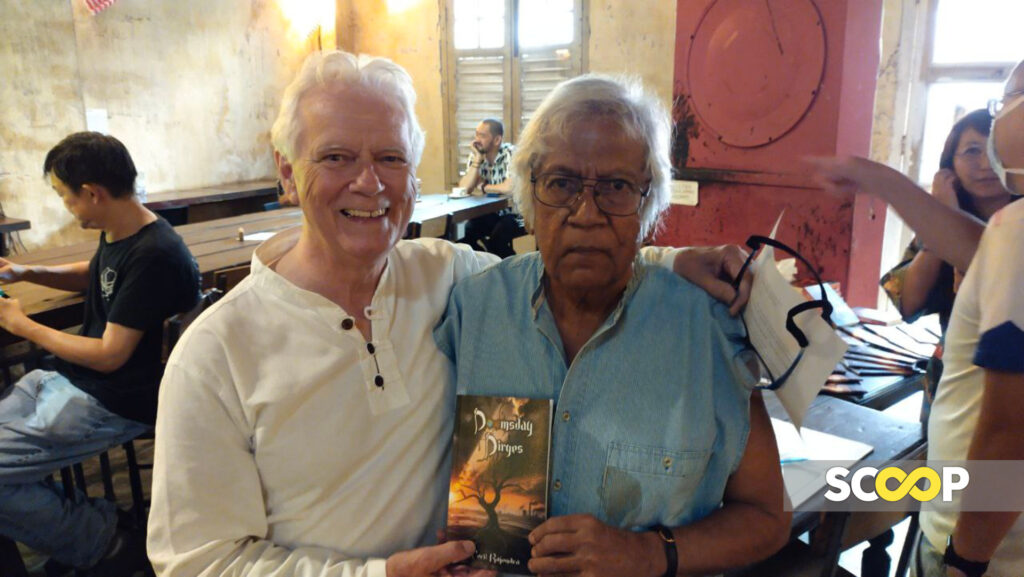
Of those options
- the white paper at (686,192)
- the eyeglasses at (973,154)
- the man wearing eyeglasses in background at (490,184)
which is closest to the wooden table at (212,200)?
the man wearing eyeglasses in background at (490,184)

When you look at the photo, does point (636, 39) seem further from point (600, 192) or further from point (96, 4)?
point (600, 192)

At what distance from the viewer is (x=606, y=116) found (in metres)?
1.15

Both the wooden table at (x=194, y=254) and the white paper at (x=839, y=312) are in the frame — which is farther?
the wooden table at (x=194, y=254)

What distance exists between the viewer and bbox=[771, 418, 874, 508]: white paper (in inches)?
54.8

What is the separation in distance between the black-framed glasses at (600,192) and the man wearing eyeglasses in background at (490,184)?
482cm

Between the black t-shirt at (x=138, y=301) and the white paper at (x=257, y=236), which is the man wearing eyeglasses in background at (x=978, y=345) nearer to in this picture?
the black t-shirt at (x=138, y=301)

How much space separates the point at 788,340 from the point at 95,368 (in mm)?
2271

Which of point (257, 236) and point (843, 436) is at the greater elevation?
point (257, 236)

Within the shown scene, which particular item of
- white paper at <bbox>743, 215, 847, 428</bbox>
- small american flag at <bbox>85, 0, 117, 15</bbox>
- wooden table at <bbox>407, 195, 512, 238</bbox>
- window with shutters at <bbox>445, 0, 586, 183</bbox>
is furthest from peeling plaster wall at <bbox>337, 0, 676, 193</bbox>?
white paper at <bbox>743, 215, 847, 428</bbox>

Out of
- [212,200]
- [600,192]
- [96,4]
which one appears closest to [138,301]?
[600,192]

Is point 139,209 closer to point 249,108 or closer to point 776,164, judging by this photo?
point 776,164

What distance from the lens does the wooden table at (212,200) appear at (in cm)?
593

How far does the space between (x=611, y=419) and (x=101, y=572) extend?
226 centimetres

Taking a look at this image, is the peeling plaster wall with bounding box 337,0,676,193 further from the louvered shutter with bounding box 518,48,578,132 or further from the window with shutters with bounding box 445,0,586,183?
the louvered shutter with bounding box 518,48,578,132
